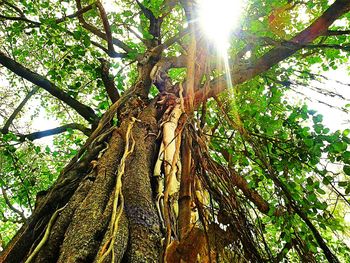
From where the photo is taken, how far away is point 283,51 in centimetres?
220

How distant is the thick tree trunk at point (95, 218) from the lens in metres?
0.92

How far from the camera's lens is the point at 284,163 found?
7.01ft

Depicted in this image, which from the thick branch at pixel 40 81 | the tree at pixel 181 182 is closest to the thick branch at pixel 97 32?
the tree at pixel 181 182

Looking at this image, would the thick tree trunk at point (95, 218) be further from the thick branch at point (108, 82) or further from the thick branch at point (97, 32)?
the thick branch at point (97, 32)

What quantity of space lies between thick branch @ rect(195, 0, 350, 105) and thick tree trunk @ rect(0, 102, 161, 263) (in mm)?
771

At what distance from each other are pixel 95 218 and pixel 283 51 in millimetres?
1766

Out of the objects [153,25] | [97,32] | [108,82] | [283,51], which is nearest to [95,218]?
[283,51]

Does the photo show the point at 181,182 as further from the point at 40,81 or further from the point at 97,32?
the point at 97,32

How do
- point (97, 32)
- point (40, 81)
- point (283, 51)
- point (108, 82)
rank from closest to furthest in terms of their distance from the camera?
point (283, 51) < point (40, 81) < point (108, 82) < point (97, 32)

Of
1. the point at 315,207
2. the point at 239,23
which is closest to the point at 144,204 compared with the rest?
the point at 315,207

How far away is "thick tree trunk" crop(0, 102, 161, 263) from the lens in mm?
924

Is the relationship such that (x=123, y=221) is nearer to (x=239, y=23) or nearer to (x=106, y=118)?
(x=106, y=118)

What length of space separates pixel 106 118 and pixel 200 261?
1.27 m

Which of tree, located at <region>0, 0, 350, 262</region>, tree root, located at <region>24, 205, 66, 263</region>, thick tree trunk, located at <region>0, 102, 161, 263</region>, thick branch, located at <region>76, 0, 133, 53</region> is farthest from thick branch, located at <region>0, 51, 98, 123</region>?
tree root, located at <region>24, 205, 66, 263</region>
